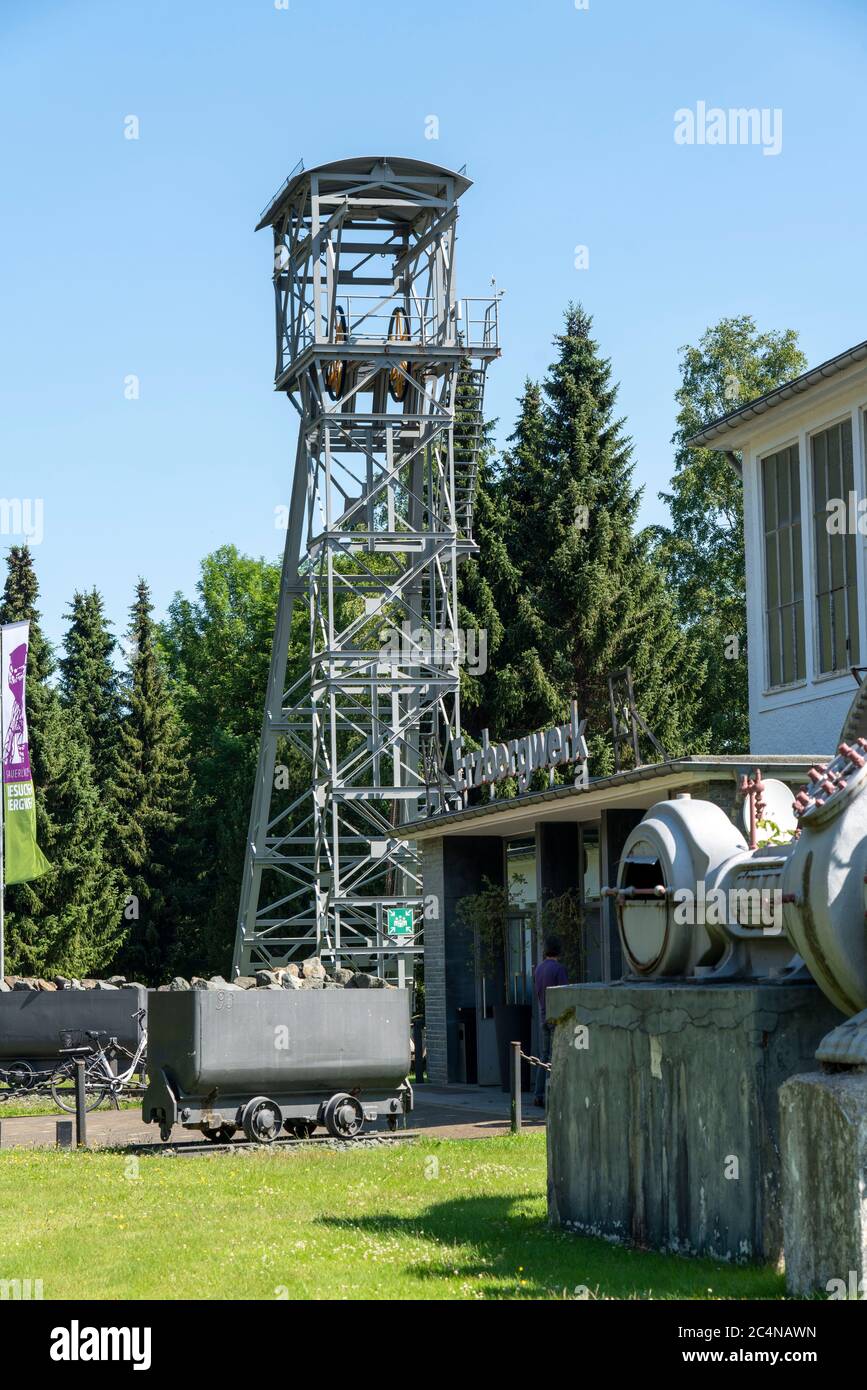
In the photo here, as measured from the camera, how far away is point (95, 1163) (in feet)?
56.9

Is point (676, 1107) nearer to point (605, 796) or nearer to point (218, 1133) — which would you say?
point (218, 1133)

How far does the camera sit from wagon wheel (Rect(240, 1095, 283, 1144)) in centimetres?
1792

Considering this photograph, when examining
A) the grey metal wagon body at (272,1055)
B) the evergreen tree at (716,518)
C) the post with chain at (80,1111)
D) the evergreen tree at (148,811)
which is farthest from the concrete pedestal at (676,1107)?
the evergreen tree at (148,811)

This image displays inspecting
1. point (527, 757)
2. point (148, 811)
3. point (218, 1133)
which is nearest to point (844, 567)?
point (527, 757)

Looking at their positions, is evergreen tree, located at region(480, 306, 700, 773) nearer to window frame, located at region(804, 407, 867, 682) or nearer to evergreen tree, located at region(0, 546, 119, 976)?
evergreen tree, located at region(0, 546, 119, 976)

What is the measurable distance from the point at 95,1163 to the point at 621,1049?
7.77 meters

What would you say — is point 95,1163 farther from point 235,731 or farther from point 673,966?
point 235,731

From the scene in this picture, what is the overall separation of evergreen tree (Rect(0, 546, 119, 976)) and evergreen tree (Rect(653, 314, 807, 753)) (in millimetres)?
18648

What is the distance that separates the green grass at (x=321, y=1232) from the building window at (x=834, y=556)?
6.01 metres

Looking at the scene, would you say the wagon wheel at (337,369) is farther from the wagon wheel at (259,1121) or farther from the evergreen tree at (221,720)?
the wagon wheel at (259,1121)

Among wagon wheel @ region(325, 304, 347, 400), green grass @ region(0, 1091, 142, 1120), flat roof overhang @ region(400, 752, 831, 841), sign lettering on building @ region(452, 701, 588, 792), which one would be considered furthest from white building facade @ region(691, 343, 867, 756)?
wagon wheel @ region(325, 304, 347, 400)

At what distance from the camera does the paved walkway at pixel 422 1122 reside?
19.4 m

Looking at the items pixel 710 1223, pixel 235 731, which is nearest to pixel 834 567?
pixel 710 1223

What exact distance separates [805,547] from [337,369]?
17.1 m
